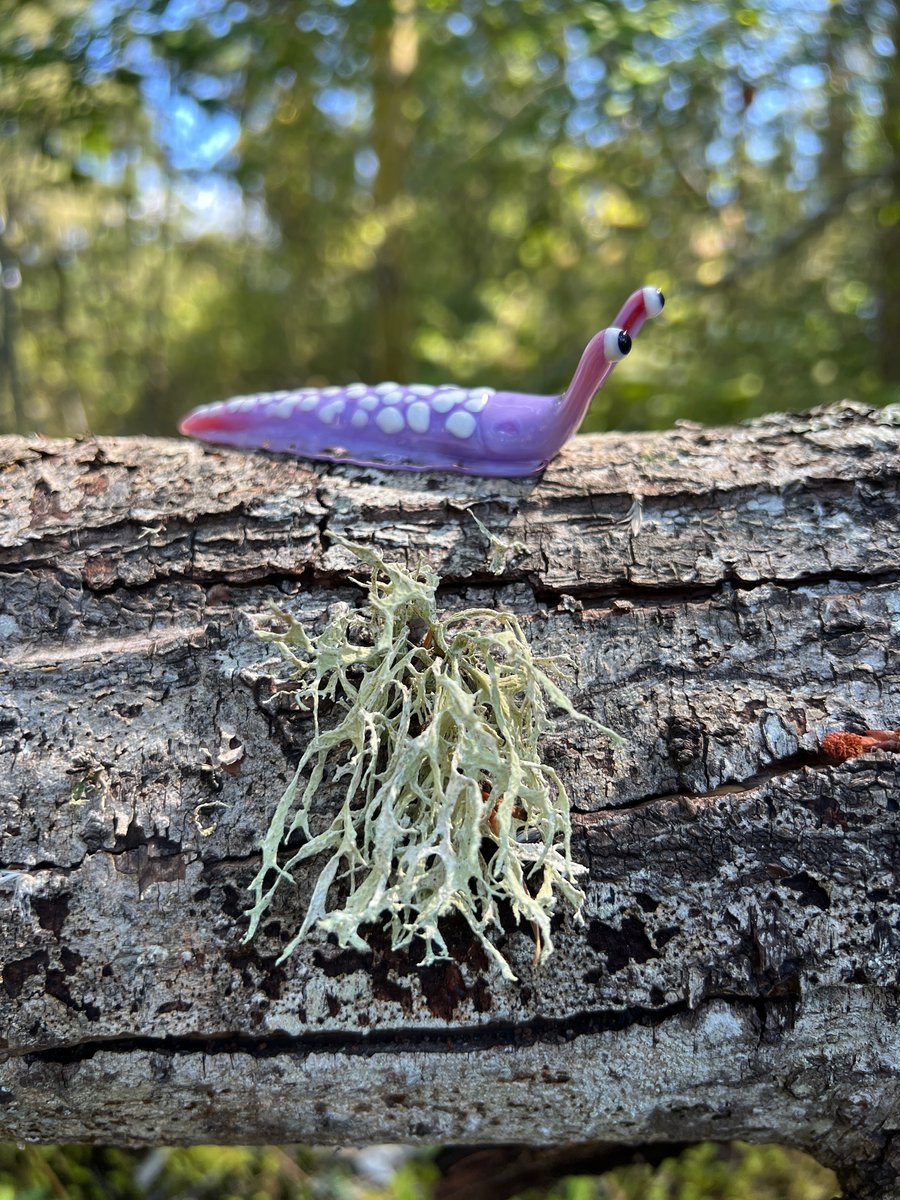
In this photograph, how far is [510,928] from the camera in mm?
1192

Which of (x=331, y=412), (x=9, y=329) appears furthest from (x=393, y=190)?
(x=331, y=412)

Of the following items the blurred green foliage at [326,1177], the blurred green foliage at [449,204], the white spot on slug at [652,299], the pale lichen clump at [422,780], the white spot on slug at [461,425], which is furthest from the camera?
the blurred green foliage at [449,204]

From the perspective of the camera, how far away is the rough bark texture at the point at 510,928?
3.89 feet

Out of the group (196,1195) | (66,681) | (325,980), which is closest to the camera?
(325,980)

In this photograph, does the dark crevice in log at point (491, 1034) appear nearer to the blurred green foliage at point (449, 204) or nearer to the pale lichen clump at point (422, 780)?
the pale lichen clump at point (422, 780)

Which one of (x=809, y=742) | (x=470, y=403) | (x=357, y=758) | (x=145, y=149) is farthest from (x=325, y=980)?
(x=145, y=149)

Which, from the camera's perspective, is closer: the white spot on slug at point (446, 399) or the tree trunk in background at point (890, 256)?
the white spot on slug at point (446, 399)

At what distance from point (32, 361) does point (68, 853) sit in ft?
17.4

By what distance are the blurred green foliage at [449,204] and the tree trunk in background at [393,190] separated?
1 cm

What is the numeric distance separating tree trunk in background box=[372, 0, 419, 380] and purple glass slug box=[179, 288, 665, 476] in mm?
3233

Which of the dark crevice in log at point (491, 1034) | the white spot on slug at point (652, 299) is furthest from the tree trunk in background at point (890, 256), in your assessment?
the dark crevice in log at point (491, 1034)

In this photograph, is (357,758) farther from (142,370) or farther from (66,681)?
(142,370)

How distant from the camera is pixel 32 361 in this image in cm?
576

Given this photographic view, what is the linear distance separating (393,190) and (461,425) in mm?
3836
